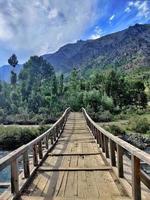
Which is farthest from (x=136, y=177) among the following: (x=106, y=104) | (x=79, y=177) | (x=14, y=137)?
(x=106, y=104)

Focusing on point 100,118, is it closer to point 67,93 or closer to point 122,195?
point 67,93

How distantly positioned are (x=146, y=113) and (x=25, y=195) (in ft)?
145

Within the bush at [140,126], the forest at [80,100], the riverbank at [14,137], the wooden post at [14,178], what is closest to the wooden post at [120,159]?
the wooden post at [14,178]

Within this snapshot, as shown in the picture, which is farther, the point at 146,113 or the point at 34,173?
the point at 146,113

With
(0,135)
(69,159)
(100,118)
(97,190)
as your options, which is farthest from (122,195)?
(100,118)

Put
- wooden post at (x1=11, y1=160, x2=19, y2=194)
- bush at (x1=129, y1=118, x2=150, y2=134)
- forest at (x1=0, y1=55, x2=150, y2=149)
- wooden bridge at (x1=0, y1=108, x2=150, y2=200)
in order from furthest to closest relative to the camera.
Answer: forest at (x1=0, y1=55, x2=150, y2=149) < bush at (x1=129, y1=118, x2=150, y2=134) < wooden post at (x1=11, y1=160, x2=19, y2=194) < wooden bridge at (x1=0, y1=108, x2=150, y2=200)

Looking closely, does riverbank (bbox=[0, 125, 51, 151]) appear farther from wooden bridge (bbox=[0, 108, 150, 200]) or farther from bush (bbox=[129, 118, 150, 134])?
wooden bridge (bbox=[0, 108, 150, 200])

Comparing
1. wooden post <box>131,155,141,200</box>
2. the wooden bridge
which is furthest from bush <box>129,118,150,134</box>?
wooden post <box>131,155,141,200</box>

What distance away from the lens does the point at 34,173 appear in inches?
272

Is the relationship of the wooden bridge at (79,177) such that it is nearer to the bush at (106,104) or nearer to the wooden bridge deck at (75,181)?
the wooden bridge deck at (75,181)

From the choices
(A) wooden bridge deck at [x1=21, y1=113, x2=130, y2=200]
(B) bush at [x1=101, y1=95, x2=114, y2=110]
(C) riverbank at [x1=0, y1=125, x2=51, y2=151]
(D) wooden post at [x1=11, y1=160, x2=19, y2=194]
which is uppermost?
(B) bush at [x1=101, y1=95, x2=114, y2=110]

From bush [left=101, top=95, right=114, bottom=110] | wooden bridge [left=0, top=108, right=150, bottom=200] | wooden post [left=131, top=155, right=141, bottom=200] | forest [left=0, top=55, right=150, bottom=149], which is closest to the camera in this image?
wooden post [left=131, top=155, right=141, bottom=200]

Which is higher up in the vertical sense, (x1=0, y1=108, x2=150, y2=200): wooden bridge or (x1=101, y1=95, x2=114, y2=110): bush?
(x1=101, y1=95, x2=114, y2=110): bush

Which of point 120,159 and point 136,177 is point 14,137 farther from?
point 136,177
